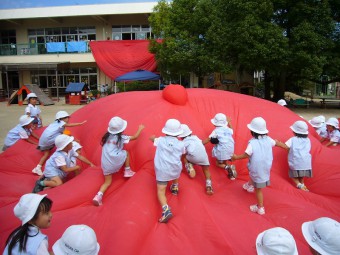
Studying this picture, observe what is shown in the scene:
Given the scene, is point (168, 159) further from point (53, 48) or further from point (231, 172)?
point (53, 48)

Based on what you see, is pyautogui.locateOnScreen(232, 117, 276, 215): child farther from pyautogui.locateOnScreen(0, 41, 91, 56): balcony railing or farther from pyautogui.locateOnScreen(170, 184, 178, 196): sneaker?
pyautogui.locateOnScreen(0, 41, 91, 56): balcony railing

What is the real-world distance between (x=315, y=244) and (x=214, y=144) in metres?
2.32

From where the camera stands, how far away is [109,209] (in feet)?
11.3

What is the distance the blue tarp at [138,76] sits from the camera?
17469 mm

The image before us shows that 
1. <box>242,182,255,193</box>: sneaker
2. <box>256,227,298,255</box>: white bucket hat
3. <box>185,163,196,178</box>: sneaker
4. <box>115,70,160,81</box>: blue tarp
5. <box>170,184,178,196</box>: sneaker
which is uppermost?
<box>115,70,160,81</box>: blue tarp

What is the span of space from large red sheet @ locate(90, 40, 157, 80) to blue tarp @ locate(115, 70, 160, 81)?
142 cm

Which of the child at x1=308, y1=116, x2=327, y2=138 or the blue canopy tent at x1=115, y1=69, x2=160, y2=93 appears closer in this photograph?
the child at x1=308, y1=116, x2=327, y2=138

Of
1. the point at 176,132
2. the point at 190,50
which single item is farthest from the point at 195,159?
the point at 190,50

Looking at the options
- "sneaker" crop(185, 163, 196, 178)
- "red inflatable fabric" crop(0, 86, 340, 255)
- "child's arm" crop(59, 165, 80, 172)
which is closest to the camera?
"red inflatable fabric" crop(0, 86, 340, 255)

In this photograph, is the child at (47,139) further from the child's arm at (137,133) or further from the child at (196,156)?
the child at (196,156)

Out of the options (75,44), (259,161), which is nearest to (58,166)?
(259,161)

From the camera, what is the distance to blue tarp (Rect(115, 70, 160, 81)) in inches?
688

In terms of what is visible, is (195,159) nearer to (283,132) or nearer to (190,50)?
(283,132)

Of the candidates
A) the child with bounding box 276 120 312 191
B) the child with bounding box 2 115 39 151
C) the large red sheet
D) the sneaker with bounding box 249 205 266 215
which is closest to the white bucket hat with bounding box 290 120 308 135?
the child with bounding box 276 120 312 191
